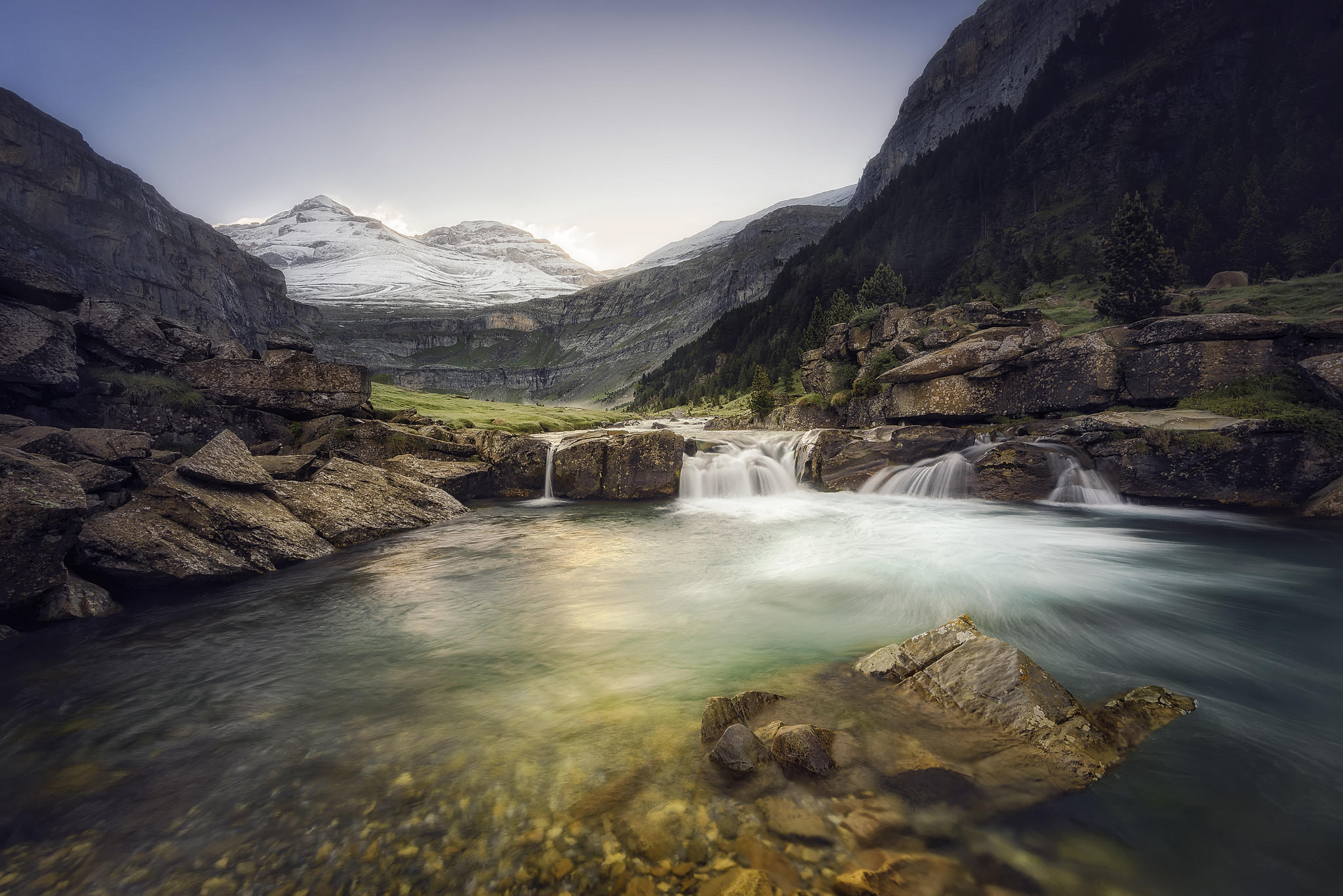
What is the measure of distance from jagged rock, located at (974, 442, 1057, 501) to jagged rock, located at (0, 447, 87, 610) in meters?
22.8

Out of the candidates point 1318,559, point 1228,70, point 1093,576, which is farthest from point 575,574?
point 1228,70

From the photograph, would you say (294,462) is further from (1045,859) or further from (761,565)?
(1045,859)

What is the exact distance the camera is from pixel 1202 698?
5.44m

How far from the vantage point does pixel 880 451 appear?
65.3ft

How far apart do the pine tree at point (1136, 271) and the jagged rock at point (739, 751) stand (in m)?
33.3

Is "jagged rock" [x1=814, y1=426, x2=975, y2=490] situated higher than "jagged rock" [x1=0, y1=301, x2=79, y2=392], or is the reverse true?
"jagged rock" [x1=0, y1=301, x2=79, y2=392]

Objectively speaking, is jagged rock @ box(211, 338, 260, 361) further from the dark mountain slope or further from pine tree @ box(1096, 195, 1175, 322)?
the dark mountain slope

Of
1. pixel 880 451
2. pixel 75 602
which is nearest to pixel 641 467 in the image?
pixel 880 451

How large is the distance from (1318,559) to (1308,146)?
56159 millimetres

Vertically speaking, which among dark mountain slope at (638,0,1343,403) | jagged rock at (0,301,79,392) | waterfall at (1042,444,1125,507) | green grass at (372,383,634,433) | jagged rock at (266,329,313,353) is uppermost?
dark mountain slope at (638,0,1343,403)

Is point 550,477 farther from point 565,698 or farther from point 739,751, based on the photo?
point 739,751

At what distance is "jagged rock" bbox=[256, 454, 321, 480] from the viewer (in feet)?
44.2

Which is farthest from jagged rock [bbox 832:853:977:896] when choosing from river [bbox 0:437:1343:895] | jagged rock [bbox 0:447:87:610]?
jagged rock [bbox 0:447:87:610]

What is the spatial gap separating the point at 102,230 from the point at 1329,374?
189684 millimetres
